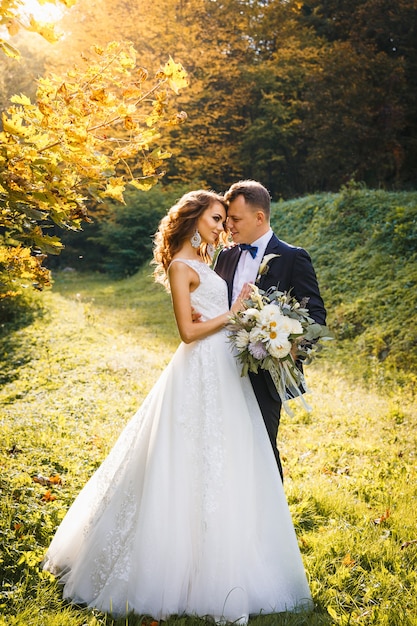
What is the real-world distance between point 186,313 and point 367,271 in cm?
826

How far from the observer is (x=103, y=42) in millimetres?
20641

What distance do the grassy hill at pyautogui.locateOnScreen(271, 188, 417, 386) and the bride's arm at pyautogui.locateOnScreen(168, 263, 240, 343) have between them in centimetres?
498

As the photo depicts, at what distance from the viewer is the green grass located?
3.30 m

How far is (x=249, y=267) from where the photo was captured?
13.3 ft

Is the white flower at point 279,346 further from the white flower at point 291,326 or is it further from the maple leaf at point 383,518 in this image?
the maple leaf at point 383,518

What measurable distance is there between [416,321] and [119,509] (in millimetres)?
6582

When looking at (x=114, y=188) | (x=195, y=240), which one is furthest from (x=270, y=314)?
(x=114, y=188)

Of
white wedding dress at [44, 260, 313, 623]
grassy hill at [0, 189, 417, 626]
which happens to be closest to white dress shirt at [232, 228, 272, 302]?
white wedding dress at [44, 260, 313, 623]

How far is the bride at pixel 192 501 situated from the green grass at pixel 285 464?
146 millimetres

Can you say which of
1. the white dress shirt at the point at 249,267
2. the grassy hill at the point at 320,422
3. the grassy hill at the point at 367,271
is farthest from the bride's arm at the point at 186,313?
the grassy hill at the point at 367,271

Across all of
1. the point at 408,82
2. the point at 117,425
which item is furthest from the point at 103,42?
the point at 117,425

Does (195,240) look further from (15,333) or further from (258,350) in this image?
(15,333)

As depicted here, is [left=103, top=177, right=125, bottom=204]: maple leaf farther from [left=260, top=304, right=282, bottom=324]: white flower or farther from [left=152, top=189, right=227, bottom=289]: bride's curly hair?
[left=260, top=304, right=282, bottom=324]: white flower

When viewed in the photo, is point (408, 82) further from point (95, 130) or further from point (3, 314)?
point (95, 130)
